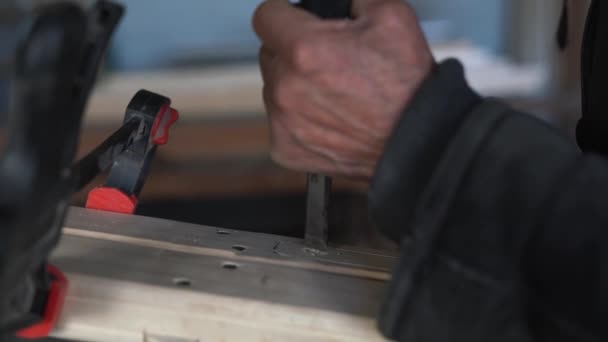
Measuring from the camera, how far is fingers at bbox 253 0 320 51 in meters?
0.47

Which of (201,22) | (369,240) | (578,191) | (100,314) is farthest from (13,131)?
(201,22)

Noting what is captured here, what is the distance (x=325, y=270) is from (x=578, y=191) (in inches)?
8.5

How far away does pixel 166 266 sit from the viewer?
500 millimetres

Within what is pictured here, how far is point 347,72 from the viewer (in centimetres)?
46

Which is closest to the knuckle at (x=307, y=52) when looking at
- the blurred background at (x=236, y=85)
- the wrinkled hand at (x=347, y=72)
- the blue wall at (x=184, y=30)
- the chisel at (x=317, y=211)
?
the wrinkled hand at (x=347, y=72)

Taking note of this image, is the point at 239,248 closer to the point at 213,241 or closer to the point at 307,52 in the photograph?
the point at 213,241

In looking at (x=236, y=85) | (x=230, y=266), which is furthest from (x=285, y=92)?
(x=236, y=85)

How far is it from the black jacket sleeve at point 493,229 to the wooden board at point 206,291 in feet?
0.20

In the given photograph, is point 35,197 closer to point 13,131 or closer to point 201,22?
point 13,131

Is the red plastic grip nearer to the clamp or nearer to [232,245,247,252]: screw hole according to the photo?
the clamp

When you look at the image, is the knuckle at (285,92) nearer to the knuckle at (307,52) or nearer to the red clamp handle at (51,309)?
the knuckle at (307,52)

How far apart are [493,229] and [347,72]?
15 cm

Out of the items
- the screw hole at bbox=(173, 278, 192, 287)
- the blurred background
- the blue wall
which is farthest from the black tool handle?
the blue wall

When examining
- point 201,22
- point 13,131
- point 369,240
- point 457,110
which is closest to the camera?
point 13,131
